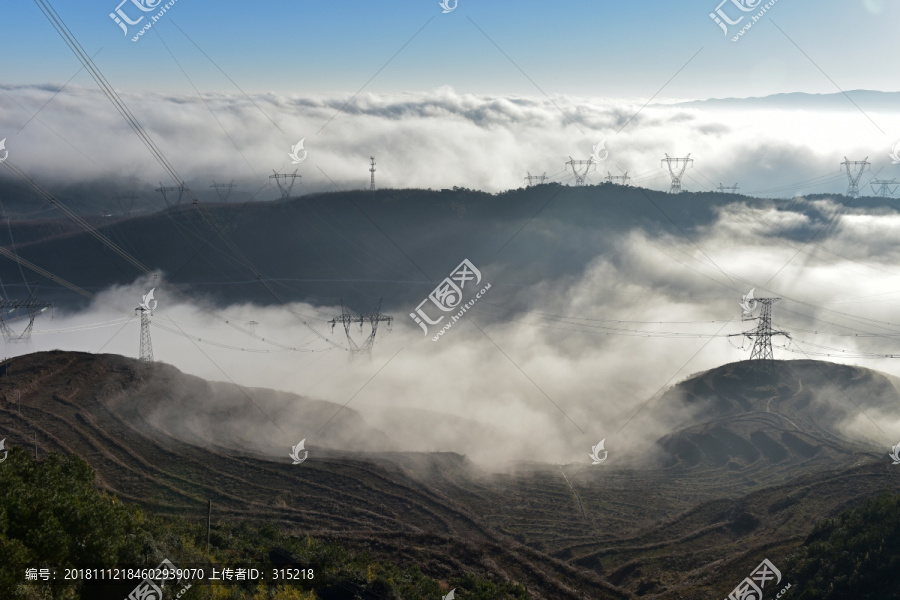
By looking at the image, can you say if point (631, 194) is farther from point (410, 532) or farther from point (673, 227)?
point (410, 532)

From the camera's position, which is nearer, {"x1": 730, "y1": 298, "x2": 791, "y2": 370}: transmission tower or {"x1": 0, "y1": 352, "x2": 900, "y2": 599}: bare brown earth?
{"x1": 0, "y1": 352, "x2": 900, "y2": 599}: bare brown earth

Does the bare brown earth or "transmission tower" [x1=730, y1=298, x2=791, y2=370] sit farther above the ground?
"transmission tower" [x1=730, y1=298, x2=791, y2=370]

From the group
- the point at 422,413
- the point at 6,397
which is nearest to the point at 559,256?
the point at 422,413

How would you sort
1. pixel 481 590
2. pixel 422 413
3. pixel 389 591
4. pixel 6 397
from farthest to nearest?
pixel 422 413 → pixel 6 397 → pixel 481 590 → pixel 389 591

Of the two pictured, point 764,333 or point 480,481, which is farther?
point 764,333

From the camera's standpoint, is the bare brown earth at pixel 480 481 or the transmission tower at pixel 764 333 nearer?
the bare brown earth at pixel 480 481

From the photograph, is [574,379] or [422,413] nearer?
[422,413]

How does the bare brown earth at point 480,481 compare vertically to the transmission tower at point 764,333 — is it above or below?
below

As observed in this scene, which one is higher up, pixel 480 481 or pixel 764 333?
pixel 764 333
